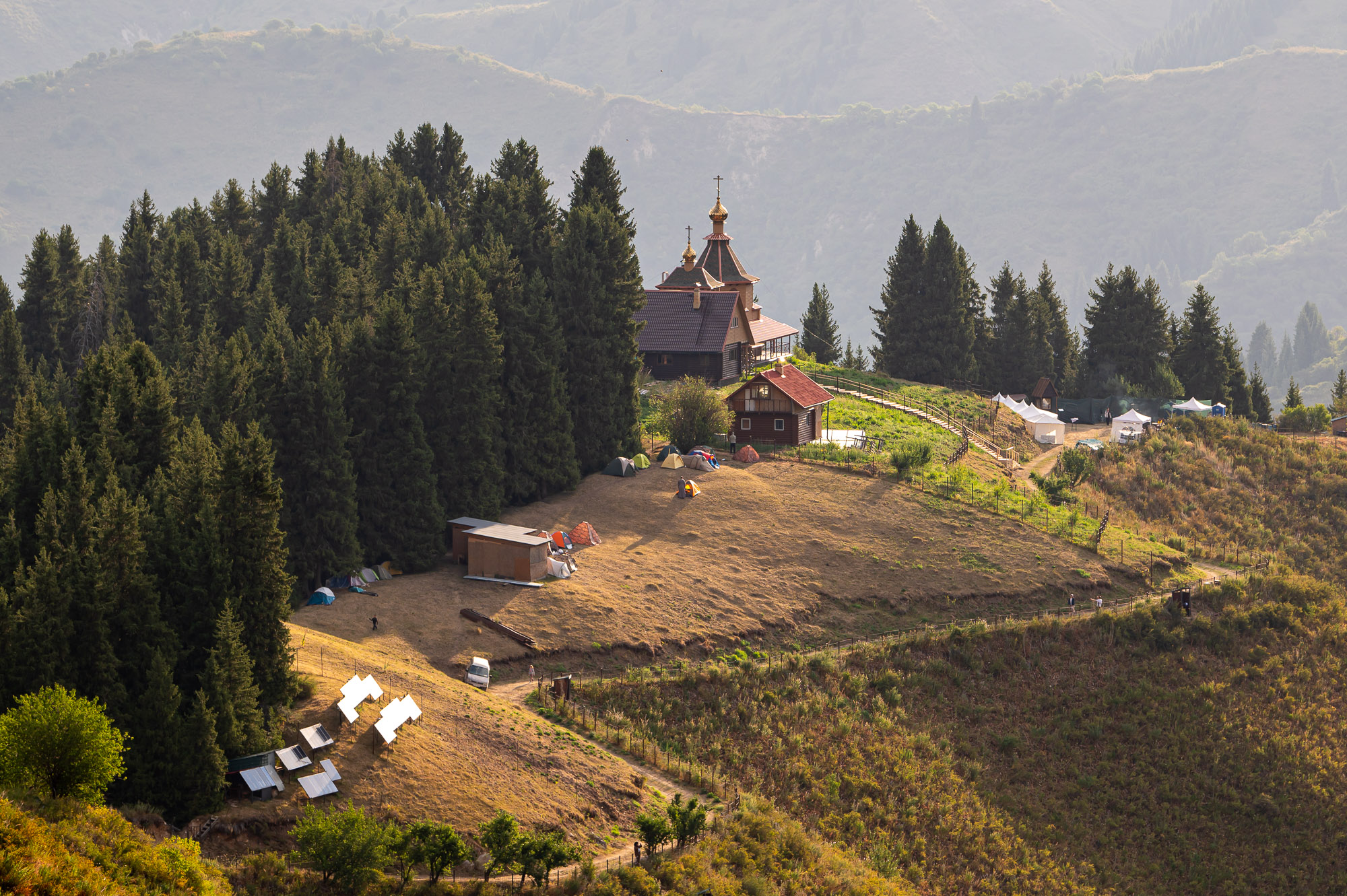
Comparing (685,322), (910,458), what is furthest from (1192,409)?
(685,322)

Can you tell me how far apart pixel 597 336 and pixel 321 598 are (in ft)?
91.1

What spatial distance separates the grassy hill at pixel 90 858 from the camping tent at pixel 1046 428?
83.9 metres

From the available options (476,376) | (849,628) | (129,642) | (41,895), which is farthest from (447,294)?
(41,895)

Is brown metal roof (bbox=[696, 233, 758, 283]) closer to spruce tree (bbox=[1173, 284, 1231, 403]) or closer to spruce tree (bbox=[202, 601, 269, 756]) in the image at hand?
spruce tree (bbox=[1173, 284, 1231, 403])

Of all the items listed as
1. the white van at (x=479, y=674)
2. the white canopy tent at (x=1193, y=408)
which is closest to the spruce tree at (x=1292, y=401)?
the white canopy tent at (x=1193, y=408)

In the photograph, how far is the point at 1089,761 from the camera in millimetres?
51875

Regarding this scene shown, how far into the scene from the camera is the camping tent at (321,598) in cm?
4984

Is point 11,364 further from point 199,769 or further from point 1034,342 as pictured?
point 1034,342

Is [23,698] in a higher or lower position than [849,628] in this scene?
higher

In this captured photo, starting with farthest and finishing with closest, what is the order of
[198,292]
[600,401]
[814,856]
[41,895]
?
[198,292]
[600,401]
[814,856]
[41,895]

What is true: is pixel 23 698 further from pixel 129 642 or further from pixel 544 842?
pixel 544 842

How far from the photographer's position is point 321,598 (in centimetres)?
4988

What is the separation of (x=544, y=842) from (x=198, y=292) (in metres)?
56.3

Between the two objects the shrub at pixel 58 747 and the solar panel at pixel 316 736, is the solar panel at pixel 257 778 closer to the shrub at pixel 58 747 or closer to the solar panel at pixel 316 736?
the solar panel at pixel 316 736
